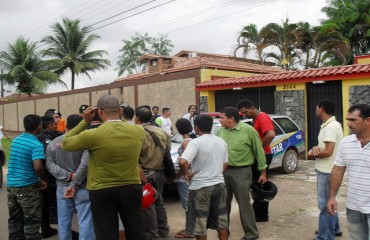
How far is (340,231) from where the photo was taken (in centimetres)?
545

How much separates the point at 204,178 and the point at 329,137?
1.63m

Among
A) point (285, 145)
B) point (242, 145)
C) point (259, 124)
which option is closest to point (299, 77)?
point (285, 145)

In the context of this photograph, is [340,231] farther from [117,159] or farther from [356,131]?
[117,159]

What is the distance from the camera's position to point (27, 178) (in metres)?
4.81

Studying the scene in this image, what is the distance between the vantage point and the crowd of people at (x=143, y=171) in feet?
11.7

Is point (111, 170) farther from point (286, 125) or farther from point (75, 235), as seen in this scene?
point (286, 125)

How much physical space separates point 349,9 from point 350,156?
3056cm

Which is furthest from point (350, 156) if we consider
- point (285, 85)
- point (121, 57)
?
point (121, 57)

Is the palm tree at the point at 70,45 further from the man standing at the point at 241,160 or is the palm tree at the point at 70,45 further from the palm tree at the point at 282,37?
the man standing at the point at 241,160

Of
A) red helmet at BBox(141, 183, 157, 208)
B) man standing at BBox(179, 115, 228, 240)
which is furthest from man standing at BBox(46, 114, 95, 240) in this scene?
man standing at BBox(179, 115, 228, 240)

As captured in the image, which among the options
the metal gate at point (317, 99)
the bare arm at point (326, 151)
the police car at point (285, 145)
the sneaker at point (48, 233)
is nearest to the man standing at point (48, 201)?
the sneaker at point (48, 233)

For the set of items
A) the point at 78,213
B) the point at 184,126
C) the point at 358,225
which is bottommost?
the point at 78,213

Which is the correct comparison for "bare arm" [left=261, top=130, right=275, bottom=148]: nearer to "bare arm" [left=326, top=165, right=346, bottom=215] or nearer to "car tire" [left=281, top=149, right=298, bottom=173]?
"bare arm" [left=326, top=165, right=346, bottom=215]

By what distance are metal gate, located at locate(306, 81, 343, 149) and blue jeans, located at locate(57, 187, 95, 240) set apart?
31.7ft
